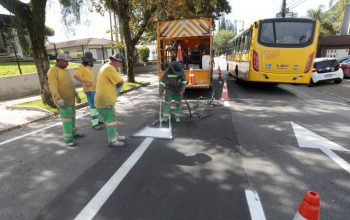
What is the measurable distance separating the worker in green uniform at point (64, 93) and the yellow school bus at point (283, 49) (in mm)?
7571

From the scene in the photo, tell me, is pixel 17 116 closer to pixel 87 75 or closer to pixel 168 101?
pixel 87 75

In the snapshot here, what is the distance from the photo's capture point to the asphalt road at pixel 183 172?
295 centimetres

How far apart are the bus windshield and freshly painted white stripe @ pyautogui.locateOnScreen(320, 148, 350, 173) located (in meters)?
6.45

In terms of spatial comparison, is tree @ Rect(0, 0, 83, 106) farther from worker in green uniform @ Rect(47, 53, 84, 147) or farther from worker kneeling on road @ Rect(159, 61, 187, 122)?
worker kneeling on road @ Rect(159, 61, 187, 122)

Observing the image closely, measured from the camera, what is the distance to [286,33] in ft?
32.2

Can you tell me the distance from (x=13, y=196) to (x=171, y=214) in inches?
86.4

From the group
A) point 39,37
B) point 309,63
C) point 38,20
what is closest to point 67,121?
point 39,37

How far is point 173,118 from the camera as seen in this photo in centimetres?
697

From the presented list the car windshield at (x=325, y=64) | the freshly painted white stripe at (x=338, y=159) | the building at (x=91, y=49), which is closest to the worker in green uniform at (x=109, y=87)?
the freshly painted white stripe at (x=338, y=159)

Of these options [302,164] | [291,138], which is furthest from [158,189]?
[291,138]

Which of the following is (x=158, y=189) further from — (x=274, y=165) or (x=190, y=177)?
(x=274, y=165)

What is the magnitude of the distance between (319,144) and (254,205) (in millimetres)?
2721

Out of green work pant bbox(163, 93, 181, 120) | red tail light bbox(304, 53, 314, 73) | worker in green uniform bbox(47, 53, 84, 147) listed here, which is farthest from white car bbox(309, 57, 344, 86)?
worker in green uniform bbox(47, 53, 84, 147)

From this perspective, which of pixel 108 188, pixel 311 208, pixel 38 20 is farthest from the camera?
pixel 38 20
